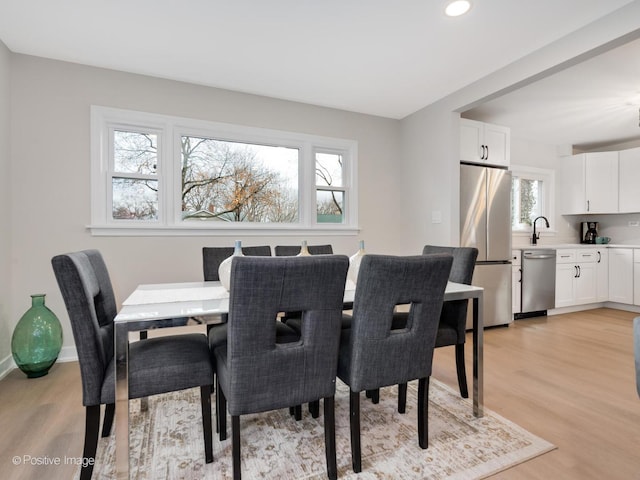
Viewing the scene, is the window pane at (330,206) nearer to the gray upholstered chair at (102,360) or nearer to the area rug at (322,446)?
the area rug at (322,446)

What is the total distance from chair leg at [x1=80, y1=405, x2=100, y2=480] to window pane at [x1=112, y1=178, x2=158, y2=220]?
2.03m

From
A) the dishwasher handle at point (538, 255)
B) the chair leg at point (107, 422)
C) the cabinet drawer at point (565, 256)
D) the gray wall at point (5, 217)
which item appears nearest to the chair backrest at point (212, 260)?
the chair leg at point (107, 422)

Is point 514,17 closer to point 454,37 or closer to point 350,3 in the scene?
point 454,37

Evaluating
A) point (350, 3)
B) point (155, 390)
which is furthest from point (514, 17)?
point (155, 390)

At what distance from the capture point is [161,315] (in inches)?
51.7

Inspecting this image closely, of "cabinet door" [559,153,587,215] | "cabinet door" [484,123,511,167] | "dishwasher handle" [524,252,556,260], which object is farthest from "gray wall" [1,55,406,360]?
"cabinet door" [559,153,587,215]

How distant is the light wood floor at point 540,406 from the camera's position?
4.98 ft

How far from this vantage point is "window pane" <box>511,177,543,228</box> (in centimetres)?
489

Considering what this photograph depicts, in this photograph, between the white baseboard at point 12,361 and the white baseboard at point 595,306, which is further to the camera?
the white baseboard at point 595,306

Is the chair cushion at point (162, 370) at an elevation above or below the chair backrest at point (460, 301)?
below

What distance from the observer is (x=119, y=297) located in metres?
2.92

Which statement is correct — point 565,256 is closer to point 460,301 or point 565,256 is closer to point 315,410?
point 460,301

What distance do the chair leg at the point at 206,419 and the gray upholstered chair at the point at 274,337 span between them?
125mm

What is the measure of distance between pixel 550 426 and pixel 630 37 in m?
2.40
